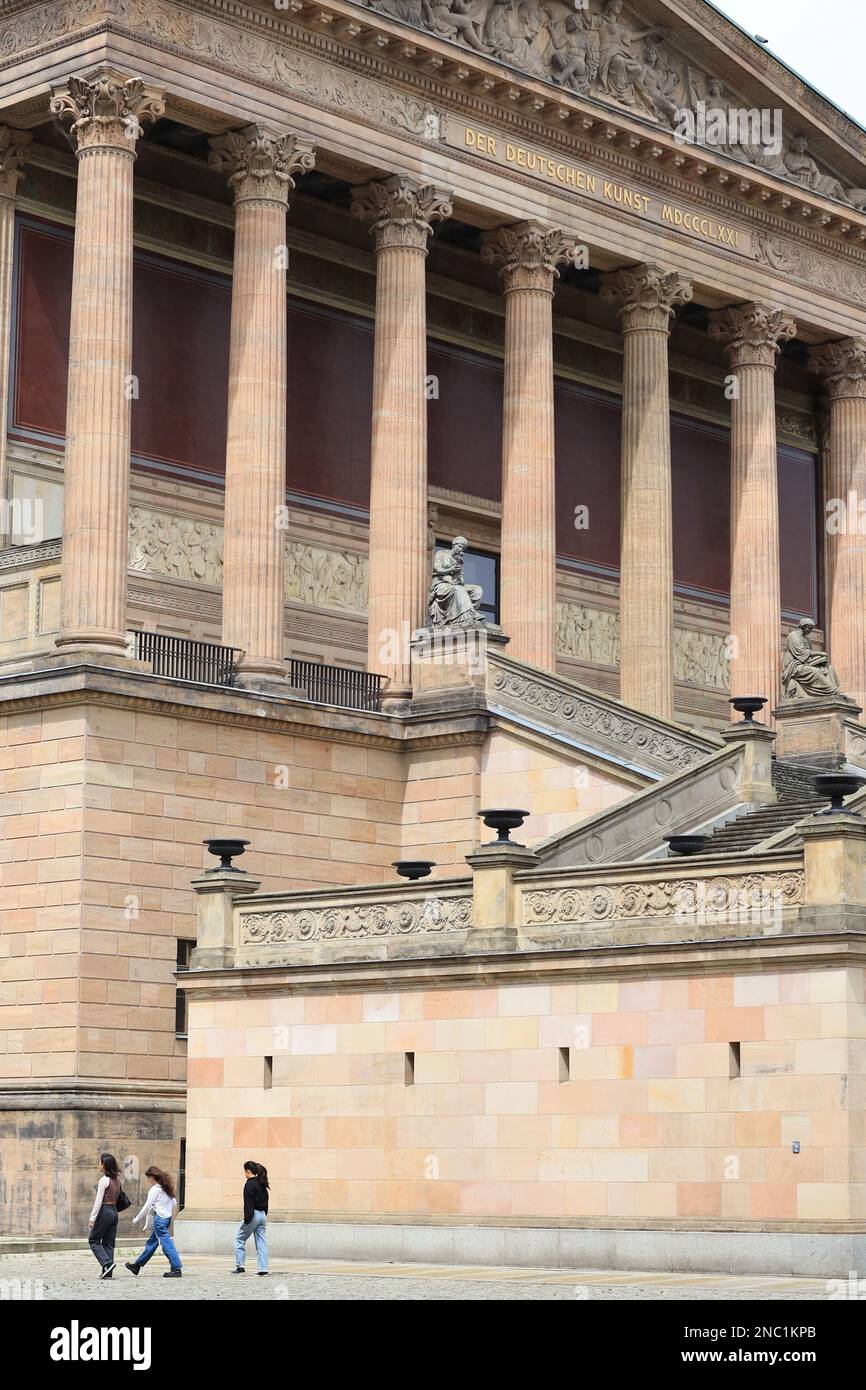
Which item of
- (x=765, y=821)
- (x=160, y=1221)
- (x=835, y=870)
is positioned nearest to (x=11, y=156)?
(x=765, y=821)

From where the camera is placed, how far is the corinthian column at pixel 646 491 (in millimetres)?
54750

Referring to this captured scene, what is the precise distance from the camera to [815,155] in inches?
2387

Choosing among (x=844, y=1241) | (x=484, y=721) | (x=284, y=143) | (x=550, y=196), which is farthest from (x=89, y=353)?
(x=844, y=1241)

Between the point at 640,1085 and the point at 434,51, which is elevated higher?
the point at 434,51

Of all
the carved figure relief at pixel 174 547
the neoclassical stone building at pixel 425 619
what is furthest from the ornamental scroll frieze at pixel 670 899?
the carved figure relief at pixel 174 547

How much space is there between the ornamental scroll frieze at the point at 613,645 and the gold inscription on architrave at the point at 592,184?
364 inches

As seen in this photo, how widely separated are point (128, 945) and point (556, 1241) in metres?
12.0

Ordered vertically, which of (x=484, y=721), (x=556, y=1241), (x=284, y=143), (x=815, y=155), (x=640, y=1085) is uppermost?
(x=815, y=155)

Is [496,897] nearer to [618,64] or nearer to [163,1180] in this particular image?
[163,1180]

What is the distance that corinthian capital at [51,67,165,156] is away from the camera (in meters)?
44.2

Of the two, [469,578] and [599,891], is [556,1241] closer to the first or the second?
[599,891]

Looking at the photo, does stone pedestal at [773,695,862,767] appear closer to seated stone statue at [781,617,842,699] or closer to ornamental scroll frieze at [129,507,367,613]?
seated stone statue at [781,617,842,699]

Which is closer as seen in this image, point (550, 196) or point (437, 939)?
point (437, 939)

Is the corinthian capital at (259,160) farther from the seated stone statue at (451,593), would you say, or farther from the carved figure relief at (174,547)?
the seated stone statue at (451,593)
